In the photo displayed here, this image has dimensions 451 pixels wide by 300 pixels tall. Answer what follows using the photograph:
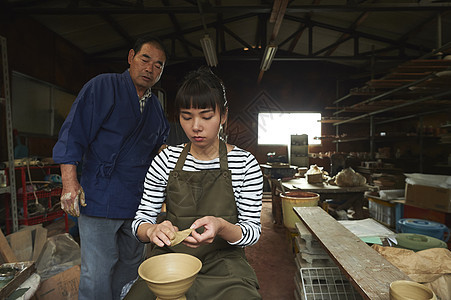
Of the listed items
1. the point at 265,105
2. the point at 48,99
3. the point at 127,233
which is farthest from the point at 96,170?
the point at 265,105

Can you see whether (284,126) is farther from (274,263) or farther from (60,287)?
(60,287)

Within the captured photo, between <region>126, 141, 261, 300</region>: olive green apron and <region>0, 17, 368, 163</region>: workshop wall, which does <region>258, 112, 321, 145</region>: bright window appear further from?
<region>126, 141, 261, 300</region>: olive green apron

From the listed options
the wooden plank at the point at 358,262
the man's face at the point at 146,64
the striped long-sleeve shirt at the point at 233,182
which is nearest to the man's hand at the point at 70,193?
the striped long-sleeve shirt at the point at 233,182

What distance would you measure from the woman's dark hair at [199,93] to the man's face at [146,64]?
20.0 inches

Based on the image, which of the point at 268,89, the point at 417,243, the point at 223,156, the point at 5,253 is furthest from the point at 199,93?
the point at 268,89

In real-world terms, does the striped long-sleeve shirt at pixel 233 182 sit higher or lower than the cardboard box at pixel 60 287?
higher

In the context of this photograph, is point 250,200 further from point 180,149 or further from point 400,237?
point 400,237

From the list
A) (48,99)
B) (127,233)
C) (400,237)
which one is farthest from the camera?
(48,99)

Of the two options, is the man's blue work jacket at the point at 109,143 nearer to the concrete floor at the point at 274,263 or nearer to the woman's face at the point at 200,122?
the woman's face at the point at 200,122

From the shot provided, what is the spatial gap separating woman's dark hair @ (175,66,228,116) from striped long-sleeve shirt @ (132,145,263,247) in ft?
0.96

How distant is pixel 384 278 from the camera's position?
4.39 feet

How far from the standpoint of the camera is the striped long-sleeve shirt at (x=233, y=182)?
147 cm

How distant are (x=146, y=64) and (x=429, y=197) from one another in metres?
3.94

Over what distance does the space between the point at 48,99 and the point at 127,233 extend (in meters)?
5.07
